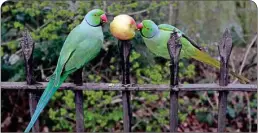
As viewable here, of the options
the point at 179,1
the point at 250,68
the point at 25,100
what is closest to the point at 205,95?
the point at 250,68

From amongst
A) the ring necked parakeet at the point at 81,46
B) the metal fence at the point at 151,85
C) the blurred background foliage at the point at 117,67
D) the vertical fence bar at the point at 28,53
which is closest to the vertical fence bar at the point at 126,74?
the metal fence at the point at 151,85

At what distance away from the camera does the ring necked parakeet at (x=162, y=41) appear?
1829 millimetres

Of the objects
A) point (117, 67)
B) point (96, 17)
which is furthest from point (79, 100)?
point (117, 67)

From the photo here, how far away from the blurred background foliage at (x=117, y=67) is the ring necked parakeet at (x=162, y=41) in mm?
783

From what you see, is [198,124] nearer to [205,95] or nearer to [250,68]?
[205,95]

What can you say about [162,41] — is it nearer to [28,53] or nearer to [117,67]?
[28,53]

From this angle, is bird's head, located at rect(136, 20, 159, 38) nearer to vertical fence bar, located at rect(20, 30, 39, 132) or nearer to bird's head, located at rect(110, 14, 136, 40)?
bird's head, located at rect(110, 14, 136, 40)

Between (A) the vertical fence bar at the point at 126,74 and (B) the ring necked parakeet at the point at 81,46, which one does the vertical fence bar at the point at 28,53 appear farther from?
(A) the vertical fence bar at the point at 126,74

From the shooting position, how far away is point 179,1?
11.2ft

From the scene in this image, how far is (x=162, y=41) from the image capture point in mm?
1859

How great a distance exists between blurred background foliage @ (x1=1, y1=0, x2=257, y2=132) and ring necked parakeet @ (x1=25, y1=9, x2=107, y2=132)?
84cm

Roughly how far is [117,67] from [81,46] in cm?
114

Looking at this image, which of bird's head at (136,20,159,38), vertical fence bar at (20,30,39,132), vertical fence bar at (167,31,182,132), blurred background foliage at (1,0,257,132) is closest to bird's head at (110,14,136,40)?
bird's head at (136,20,159,38)

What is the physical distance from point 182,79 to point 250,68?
Result: 563 millimetres
